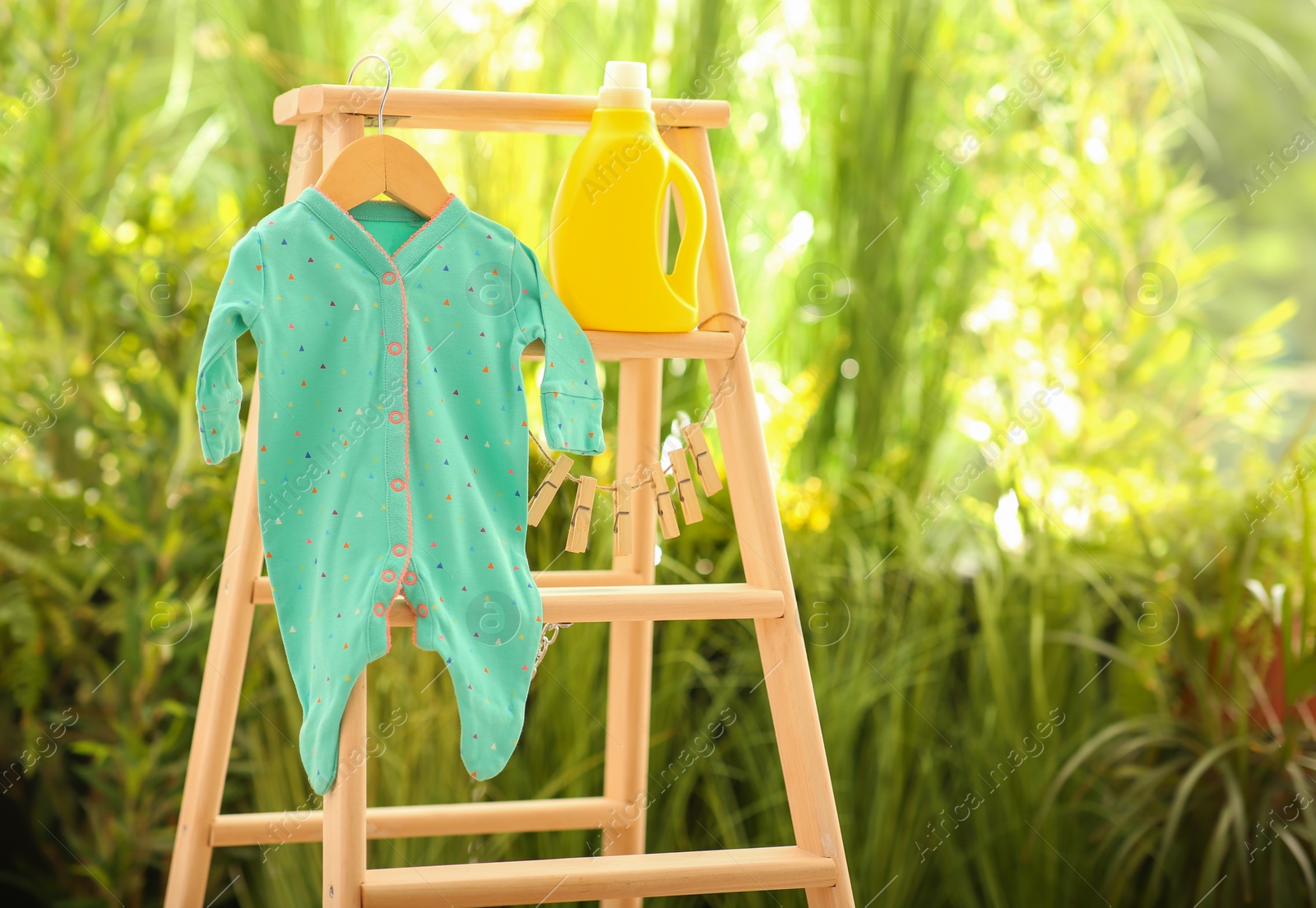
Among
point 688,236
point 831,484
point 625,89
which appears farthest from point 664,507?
point 831,484

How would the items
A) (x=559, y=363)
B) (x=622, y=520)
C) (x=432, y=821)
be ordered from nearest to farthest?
(x=559, y=363) → (x=622, y=520) → (x=432, y=821)

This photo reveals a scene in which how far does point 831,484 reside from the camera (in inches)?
74.2

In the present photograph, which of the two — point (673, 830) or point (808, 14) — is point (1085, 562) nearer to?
point (673, 830)

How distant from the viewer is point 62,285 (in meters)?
1.81

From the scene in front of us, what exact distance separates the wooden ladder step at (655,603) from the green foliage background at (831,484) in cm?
60

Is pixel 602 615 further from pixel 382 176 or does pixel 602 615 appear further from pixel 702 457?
pixel 382 176

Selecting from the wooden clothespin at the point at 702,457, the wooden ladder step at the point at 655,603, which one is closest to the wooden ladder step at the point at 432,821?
the wooden ladder step at the point at 655,603

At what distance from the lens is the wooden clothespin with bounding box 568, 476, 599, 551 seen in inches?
44.5

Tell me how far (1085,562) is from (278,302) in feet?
4.67

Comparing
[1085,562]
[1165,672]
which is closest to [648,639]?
[1085,562]

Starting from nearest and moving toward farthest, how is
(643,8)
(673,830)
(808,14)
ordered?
(673,830), (643,8), (808,14)

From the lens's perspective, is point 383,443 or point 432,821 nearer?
point 383,443

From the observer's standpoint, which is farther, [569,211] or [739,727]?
[739,727]

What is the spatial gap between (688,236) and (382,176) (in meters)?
0.32
